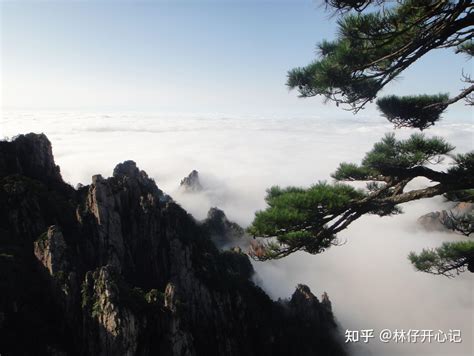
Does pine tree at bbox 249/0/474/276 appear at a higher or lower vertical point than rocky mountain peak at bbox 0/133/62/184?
higher

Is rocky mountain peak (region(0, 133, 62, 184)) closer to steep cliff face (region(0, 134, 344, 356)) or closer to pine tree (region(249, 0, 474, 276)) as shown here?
steep cliff face (region(0, 134, 344, 356))

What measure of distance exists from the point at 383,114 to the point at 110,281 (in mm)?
29533

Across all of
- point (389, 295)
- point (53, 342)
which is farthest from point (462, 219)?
point (389, 295)

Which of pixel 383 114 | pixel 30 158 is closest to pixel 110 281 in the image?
pixel 30 158

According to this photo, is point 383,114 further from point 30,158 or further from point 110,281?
A: point 30,158

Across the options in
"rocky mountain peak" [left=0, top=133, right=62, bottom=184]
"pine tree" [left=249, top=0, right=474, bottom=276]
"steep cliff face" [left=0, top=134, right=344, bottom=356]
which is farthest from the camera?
"rocky mountain peak" [left=0, top=133, right=62, bottom=184]

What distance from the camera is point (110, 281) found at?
31031mm

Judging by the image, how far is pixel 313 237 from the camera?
311 inches

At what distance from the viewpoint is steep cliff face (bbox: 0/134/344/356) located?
29.8 meters

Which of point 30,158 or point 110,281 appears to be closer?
point 110,281

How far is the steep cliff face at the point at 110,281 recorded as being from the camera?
97.9ft

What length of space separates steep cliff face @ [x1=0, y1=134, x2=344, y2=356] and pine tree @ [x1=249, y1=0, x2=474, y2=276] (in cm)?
2748

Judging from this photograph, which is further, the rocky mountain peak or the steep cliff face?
the rocky mountain peak

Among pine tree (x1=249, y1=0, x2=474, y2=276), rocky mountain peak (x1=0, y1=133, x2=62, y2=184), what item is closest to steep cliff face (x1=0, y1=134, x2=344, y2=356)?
rocky mountain peak (x1=0, y1=133, x2=62, y2=184)
